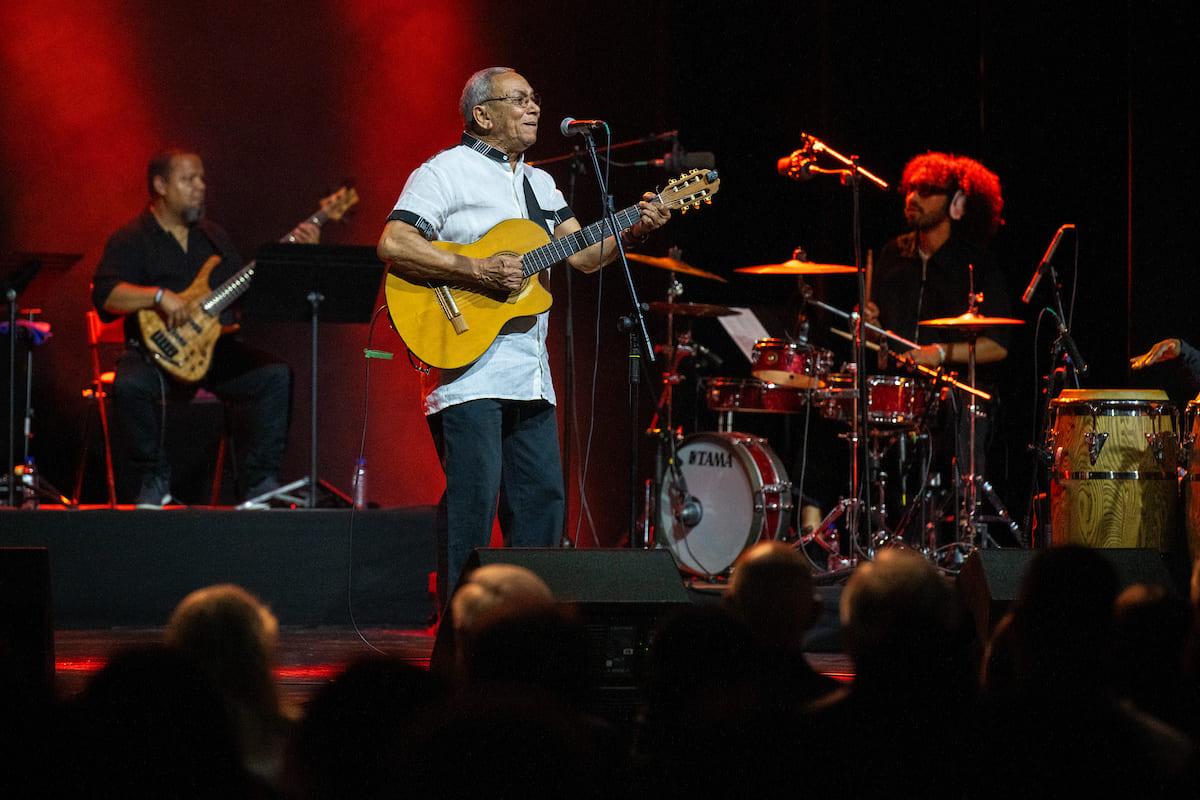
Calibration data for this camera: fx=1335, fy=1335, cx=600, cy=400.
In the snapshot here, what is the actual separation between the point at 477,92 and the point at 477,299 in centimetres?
77

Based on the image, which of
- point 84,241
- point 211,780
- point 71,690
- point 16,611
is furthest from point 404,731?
point 84,241

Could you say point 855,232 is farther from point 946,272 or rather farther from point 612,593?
point 946,272

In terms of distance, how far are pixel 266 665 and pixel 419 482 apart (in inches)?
256

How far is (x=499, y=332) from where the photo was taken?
4.73m

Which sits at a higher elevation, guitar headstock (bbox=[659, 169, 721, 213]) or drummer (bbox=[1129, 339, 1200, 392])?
guitar headstock (bbox=[659, 169, 721, 213])

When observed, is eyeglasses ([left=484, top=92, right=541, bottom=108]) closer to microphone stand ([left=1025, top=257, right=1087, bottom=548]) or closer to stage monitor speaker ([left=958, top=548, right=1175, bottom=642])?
stage monitor speaker ([left=958, top=548, right=1175, bottom=642])

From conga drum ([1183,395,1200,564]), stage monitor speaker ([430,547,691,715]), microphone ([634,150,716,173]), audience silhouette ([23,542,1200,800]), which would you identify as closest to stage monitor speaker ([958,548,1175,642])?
stage monitor speaker ([430,547,691,715])

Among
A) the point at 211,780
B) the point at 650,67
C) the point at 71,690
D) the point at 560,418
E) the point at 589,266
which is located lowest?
the point at 71,690

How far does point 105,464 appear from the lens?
8430 mm

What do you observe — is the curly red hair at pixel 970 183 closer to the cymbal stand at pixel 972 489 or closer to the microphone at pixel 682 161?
the cymbal stand at pixel 972 489

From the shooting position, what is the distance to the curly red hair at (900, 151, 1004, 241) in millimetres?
7711

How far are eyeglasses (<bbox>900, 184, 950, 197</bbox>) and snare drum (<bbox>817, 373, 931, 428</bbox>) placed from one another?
4.01 ft

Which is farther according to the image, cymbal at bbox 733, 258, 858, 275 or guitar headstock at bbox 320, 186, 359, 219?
guitar headstock at bbox 320, 186, 359, 219

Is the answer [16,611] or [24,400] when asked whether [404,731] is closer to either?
[16,611]
